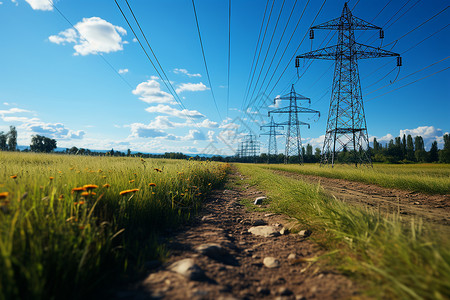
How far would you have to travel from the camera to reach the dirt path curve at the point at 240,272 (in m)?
1.43

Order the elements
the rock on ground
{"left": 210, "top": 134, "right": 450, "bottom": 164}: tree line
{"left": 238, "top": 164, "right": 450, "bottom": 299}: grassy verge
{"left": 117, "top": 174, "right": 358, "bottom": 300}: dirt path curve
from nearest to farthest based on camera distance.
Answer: {"left": 238, "top": 164, "right": 450, "bottom": 299}: grassy verge → {"left": 117, "top": 174, "right": 358, "bottom": 300}: dirt path curve → the rock on ground → {"left": 210, "top": 134, "right": 450, "bottom": 164}: tree line

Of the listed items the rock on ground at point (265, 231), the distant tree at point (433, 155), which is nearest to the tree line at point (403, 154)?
the distant tree at point (433, 155)

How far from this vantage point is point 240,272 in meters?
1.85

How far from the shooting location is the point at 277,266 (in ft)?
6.57

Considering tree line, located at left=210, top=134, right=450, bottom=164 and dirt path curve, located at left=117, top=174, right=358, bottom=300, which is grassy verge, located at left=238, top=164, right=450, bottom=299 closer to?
dirt path curve, located at left=117, top=174, right=358, bottom=300

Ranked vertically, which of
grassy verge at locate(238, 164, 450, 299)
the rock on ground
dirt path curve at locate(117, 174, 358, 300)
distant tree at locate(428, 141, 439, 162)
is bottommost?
the rock on ground

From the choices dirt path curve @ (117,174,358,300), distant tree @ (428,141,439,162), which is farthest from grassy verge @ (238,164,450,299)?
distant tree @ (428,141,439,162)

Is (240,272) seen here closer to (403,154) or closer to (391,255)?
(391,255)

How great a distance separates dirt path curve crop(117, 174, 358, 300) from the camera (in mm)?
1428

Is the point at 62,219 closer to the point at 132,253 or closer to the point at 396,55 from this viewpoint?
the point at 132,253

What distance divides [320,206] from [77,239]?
308 cm

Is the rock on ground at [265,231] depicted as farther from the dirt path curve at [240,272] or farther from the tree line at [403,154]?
the tree line at [403,154]

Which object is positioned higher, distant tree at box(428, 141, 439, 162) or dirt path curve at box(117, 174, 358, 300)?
distant tree at box(428, 141, 439, 162)

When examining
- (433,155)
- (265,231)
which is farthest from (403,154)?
(265,231)
